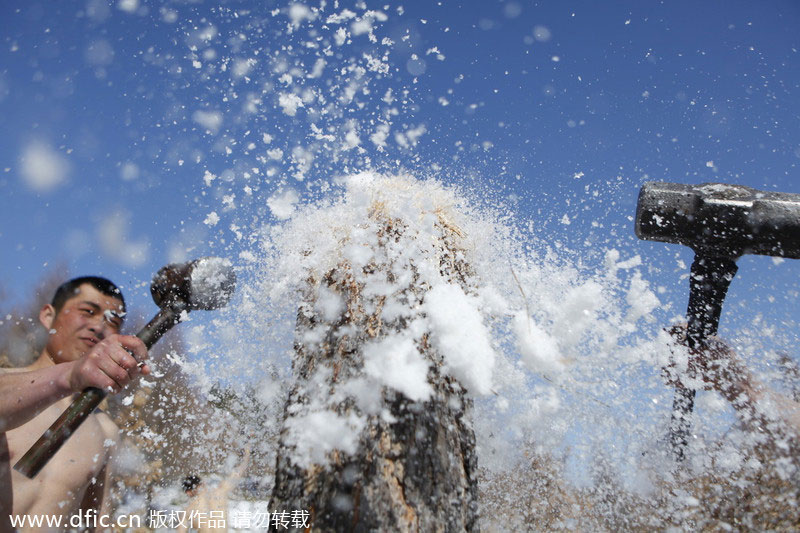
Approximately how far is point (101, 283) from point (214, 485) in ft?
11.4

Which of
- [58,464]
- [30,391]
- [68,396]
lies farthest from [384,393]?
[58,464]

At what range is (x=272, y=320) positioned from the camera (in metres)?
3.02

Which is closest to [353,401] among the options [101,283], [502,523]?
[101,283]

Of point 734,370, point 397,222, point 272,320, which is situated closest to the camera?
point 734,370

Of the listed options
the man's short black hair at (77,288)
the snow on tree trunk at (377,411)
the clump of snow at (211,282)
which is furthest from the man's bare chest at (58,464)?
the snow on tree trunk at (377,411)

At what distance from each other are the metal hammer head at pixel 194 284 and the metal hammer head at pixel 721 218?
9.47ft

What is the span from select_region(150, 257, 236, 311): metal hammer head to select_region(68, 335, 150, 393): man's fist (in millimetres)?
518

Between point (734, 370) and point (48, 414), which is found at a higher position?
point (734, 370)

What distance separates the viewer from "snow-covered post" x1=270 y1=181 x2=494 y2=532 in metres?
1.65

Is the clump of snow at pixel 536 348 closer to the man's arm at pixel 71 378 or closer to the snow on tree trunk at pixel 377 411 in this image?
the snow on tree trunk at pixel 377 411

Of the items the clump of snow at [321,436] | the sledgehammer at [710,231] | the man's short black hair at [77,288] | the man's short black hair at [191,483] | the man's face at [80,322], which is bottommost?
the man's short black hair at [191,483]

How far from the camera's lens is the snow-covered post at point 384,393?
165 cm

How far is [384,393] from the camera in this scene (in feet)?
6.10

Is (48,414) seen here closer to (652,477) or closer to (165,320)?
(165,320)
